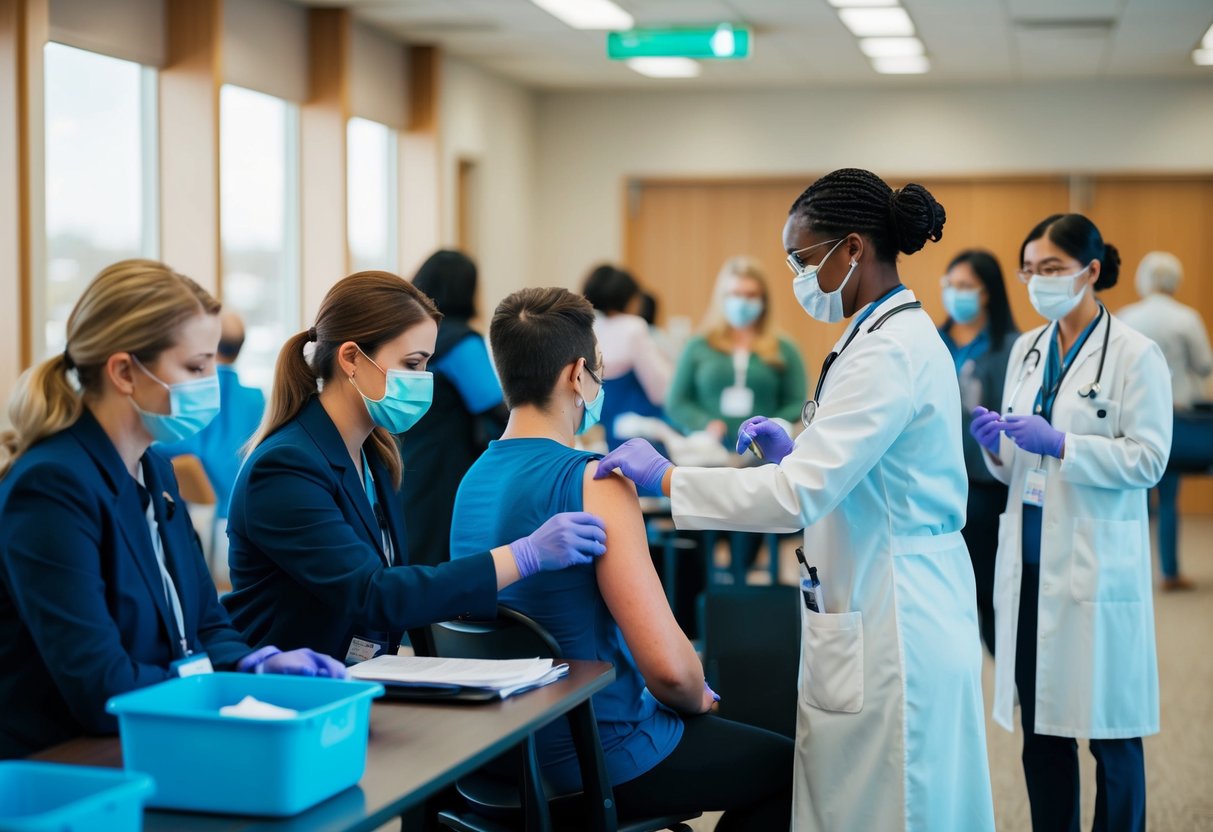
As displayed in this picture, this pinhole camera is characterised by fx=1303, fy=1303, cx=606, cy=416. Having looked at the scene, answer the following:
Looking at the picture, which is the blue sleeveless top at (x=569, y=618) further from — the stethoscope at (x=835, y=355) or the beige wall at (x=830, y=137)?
the beige wall at (x=830, y=137)

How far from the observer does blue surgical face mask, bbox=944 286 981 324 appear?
4.16m

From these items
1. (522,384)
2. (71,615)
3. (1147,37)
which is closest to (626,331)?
(522,384)

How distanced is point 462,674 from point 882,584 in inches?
27.1

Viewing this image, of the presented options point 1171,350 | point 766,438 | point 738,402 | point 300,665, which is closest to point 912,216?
point 766,438

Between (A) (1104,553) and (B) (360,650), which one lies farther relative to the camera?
(A) (1104,553)

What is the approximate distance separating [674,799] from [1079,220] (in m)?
1.58

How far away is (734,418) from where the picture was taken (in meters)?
5.13

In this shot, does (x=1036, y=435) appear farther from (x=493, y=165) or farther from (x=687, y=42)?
(x=493, y=165)

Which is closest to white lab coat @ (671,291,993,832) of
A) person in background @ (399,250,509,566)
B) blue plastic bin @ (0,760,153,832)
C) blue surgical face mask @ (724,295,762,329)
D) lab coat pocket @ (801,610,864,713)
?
lab coat pocket @ (801,610,864,713)

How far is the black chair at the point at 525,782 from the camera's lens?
1895 millimetres

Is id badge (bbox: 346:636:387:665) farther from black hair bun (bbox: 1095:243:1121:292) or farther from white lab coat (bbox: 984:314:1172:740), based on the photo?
black hair bun (bbox: 1095:243:1121:292)

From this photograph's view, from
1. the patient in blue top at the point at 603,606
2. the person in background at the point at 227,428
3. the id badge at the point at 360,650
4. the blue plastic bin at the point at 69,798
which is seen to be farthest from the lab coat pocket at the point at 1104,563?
the person in background at the point at 227,428

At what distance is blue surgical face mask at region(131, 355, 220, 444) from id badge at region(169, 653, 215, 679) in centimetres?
30

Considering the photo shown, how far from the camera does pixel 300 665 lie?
1.67 m
